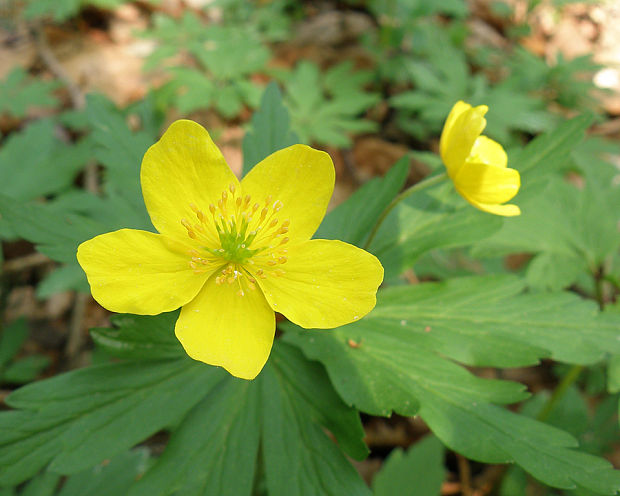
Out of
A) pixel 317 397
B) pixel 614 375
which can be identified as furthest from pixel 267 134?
pixel 614 375

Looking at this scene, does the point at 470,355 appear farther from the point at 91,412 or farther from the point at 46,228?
the point at 46,228

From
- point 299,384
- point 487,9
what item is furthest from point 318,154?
point 487,9

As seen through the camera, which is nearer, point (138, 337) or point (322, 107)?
point (138, 337)

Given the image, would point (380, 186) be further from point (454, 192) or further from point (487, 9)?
point (487, 9)

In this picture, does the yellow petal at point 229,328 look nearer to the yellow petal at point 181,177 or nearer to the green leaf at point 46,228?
the yellow petal at point 181,177

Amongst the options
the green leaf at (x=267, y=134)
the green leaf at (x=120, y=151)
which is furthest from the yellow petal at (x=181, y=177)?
the green leaf at (x=120, y=151)

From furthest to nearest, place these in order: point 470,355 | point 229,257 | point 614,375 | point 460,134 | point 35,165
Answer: point 35,165
point 614,375
point 470,355
point 460,134
point 229,257

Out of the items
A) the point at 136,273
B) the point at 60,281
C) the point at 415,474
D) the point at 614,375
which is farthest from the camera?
the point at 60,281
